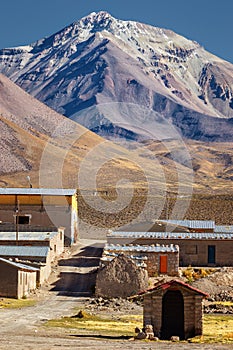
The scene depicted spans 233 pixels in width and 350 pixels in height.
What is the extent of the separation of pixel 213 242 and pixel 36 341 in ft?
82.4

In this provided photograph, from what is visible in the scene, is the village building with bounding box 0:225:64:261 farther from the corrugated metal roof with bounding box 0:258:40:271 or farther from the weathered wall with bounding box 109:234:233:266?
the corrugated metal roof with bounding box 0:258:40:271

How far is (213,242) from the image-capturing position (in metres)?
46.5

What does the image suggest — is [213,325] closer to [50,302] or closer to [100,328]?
[100,328]

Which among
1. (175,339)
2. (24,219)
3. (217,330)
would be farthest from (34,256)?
(175,339)

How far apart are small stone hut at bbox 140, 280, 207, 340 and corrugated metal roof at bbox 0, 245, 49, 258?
1630 centimetres

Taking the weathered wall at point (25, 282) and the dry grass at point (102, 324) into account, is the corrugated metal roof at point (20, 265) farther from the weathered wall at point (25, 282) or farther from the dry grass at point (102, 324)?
the dry grass at point (102, 324)

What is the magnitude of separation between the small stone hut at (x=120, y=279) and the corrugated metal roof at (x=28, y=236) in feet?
31.2

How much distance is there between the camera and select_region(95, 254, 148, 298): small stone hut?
36688 millimetres

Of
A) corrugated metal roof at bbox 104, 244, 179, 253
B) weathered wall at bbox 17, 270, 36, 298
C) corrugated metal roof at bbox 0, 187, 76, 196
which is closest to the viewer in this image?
weathered wall at bbox 17, 270, 36, 298

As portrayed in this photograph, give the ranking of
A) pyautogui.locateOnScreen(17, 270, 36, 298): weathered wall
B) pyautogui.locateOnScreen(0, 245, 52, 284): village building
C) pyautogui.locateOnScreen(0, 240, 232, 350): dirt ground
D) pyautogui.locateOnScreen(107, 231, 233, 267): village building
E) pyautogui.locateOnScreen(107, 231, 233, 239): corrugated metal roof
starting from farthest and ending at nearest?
pyautogui.locateOnScreen(107, 231, 233, 239): corrugated metal roof
pyautogui.locateOnScreen(107, 231, 233, 267): village building
pyautogui.locateOnScreen(0, 245, 52, 284): village building
pyautogui.locateOnScreen(17, 270, 36, 298): weathered wall
pyautogui.locateOnScreen(0, 240, 232, 350): dirt ground

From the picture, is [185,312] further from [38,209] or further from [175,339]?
[38,209]

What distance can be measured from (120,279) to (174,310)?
10.7m

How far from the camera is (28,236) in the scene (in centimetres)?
4741

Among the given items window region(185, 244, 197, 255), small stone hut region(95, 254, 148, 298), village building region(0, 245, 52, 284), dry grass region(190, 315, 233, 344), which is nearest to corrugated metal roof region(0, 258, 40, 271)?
village building region(0, 245, 52, 284)
